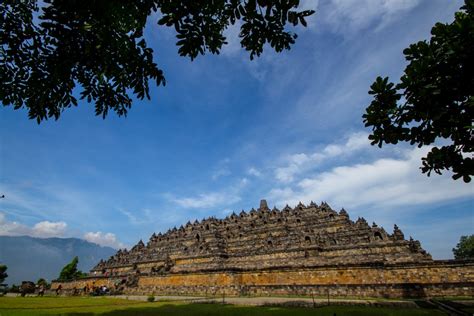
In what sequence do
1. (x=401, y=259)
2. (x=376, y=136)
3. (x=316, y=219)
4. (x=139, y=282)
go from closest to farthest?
(x=376, y=136) → (x=401, y=259) → (x=139, y=282) → (x=316, y=219)

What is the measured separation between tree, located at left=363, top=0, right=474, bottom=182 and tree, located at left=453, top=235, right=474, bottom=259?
78.3 meters

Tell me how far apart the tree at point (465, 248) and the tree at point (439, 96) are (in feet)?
257

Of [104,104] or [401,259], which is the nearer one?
[104,104]

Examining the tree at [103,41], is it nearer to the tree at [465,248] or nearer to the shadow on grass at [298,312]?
the shadow on grass at [298,312]

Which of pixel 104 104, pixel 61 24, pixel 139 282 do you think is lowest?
pixel 139 282

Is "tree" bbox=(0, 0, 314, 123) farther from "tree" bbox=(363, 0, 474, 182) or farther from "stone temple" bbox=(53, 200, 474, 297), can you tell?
"stone temple" bbox=(53, 200, 474, 297)

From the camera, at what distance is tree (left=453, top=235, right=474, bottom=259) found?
213 feet

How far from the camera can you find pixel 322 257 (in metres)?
29.0

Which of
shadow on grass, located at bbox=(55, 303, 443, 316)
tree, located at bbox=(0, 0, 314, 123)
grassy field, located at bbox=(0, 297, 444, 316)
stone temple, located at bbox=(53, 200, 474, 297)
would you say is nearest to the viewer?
tree, located at bbox=(0, 0, 314, 123)

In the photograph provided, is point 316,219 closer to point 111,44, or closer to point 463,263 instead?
point 463,263

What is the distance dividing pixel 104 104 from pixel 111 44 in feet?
6.62

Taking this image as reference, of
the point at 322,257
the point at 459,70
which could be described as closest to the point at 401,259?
the point at 322,257

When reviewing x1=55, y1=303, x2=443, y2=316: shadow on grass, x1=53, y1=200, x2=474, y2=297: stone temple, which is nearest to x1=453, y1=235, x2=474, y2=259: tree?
x1=53, y1=200, x2=474, y2=297: stone temple

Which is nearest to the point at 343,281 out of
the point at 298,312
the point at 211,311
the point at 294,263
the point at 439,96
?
the point at 294,263
